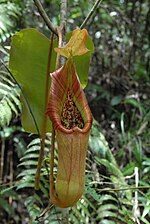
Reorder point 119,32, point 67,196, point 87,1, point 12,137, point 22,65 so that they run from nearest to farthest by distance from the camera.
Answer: point 67,196 → point 22,65 → point 12,137 → point 87,1 → point 119,32

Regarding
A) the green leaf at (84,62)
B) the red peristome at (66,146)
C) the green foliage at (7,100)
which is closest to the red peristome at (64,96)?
the red peristome at (66,146)

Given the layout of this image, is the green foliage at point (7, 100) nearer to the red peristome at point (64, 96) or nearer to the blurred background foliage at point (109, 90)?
the blurred background foliage at point (109, 90)

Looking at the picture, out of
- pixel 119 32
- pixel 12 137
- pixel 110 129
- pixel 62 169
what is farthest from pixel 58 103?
pixel 119 32

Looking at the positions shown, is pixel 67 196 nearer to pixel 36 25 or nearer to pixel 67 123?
pixel 67 123

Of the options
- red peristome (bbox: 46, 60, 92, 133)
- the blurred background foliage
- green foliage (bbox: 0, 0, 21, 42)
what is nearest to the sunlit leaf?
red peristome (bbox: 46, 60, 92, 133)

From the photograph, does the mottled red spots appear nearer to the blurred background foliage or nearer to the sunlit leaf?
the sunlit leaf
